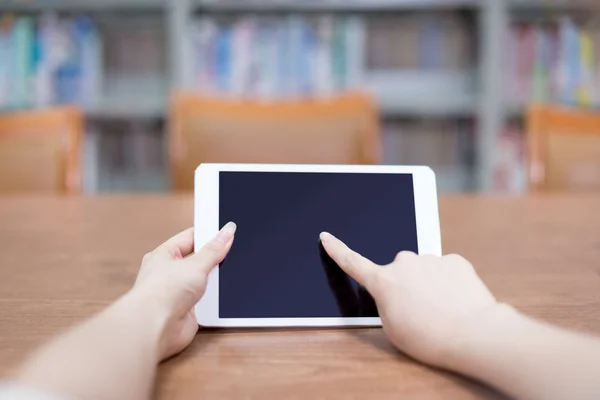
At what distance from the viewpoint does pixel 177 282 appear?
44 cm

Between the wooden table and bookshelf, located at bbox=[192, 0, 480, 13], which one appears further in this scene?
bookshelf, located at bbox=[192, 0, 480, 13]

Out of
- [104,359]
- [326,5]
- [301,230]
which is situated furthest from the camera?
[326,5]

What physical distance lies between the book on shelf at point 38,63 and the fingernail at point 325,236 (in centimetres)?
217

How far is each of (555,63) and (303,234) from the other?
7.51ft

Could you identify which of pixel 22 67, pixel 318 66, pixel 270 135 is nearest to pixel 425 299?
pixel 270 135

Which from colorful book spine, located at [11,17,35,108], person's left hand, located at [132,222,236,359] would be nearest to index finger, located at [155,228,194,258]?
person's left hand, located at [132,222,236,359]

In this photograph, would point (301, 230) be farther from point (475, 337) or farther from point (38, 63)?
point (38, 63)

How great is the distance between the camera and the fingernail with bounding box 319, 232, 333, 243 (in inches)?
Result: 21.0

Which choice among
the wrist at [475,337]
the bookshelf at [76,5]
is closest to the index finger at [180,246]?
the wrist at [475,337]

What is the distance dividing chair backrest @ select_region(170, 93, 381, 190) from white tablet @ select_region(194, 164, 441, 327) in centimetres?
93

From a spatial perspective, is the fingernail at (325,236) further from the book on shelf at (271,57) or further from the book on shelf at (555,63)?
the book on shelf at (555,63)

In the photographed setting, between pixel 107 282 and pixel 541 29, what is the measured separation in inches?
94.3

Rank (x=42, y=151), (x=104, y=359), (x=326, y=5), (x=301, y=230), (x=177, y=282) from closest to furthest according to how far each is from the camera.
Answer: (x=104, y=359) < (x=177, y=282) < (x=301, y=230) < (x=42, y=151) < (x=326, y=5)

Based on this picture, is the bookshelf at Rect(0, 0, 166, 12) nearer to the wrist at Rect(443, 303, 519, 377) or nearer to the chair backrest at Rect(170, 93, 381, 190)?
the chair backrest at Rect(170, 93, 381, 190)
